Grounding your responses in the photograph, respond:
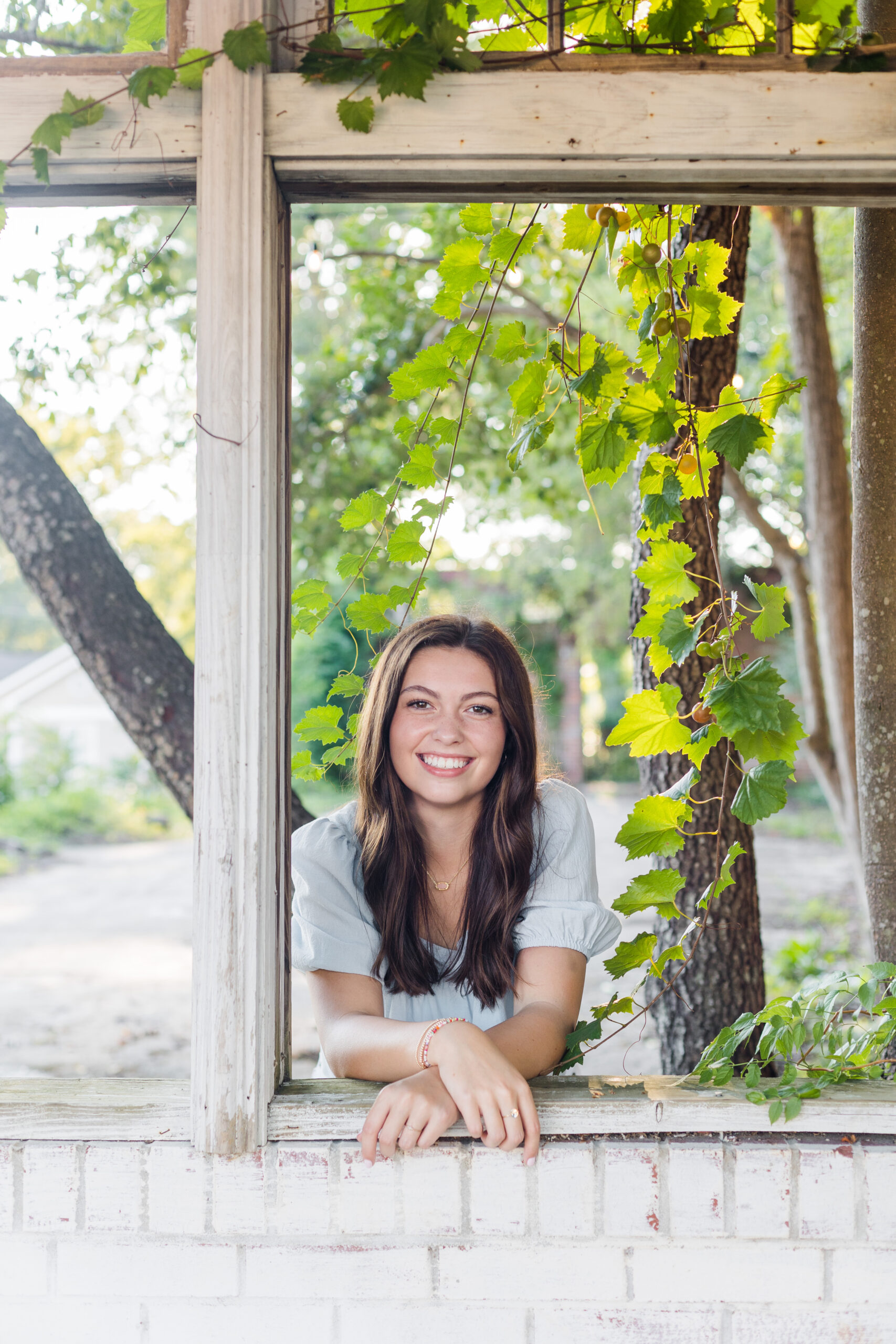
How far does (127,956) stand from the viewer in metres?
7.30

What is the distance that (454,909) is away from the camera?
1940 mm

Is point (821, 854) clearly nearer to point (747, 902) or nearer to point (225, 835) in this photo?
point (747, 902)

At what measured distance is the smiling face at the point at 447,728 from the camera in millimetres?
1846

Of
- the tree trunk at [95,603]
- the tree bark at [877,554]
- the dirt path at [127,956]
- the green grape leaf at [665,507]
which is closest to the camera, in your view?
the green grape leaf at [665,507]

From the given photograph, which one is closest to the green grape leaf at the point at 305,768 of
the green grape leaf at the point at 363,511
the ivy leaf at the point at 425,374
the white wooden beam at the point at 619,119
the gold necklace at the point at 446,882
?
the gold necklace at the point at 446,882

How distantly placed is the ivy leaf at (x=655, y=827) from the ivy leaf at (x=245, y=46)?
1165 millimetres

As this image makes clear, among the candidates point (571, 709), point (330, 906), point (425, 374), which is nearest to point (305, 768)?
point (330, 906)

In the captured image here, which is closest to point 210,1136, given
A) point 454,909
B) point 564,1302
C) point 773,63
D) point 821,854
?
point 564,1302

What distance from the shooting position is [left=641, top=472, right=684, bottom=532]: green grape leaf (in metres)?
1.61

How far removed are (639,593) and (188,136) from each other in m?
1.59

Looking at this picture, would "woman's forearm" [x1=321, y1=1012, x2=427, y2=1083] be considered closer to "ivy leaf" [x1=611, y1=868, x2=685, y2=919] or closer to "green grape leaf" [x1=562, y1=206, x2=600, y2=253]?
"ivy leaf" [x1=611, y1=868, x2=685, y2=919]

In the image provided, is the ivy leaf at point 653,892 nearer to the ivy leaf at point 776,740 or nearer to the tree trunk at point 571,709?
the ivy leaf at point 776,740

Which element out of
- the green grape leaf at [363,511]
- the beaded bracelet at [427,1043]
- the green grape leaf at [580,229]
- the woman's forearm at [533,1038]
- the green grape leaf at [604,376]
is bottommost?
the woman's forearm at [533,1038]

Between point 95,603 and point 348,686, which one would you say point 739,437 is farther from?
point 95,603
